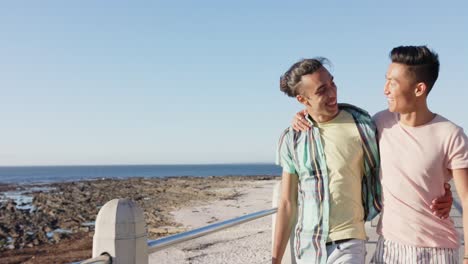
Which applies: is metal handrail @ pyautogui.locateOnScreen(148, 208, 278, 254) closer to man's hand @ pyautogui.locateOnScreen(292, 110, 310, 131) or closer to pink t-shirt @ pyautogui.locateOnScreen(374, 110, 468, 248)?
man's hand @ pyautogui.locateOnScreen(292, 110, 310, 131)

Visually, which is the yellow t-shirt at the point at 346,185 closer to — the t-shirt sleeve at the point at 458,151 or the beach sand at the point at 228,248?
the t-shirt sleeve at the point at 458,151

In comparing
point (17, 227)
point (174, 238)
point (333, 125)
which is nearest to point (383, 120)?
point (333, 125)

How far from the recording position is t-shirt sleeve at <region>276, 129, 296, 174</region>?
254 centimetres

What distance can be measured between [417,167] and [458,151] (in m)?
0.17

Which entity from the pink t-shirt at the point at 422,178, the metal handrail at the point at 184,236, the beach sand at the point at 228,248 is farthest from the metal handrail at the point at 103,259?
the beach sand at the point at 228,248

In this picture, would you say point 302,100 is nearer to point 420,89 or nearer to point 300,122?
point 300,122

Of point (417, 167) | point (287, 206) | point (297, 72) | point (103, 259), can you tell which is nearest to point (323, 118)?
point (297, 72)

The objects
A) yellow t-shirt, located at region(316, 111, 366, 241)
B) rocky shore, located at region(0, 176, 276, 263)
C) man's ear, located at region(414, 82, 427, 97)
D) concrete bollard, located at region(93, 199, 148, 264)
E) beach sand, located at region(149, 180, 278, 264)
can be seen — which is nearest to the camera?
man's ear, located at region(414, 82, 427, 97)

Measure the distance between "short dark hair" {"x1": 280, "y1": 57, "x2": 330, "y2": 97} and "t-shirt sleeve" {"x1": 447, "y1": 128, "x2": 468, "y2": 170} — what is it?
0.75 m

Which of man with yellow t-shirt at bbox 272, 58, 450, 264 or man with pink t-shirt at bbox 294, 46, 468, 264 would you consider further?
man with yellow t-shirt at bbox 272, 58, 450, 264

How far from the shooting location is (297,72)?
2.51m

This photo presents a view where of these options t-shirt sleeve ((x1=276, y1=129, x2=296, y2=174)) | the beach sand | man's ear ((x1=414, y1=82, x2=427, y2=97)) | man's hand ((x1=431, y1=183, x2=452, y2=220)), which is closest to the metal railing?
t-shirt sleeve ((x1=276, y1=129, x2=296, y2=174))

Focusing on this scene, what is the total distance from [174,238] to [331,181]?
95 centimetres

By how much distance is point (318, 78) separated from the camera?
242 centimetres
